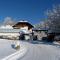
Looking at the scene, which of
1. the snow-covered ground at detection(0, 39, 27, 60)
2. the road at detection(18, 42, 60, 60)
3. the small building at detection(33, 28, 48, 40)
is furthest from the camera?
the small building at detection(33, 28, 48, 40)

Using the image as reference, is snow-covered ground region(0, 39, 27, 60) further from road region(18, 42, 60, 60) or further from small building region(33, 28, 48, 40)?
small building region(33, 28, 48, 40)

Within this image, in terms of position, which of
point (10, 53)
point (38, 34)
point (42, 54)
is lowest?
point (42, 54)

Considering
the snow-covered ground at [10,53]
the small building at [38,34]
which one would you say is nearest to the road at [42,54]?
the snow-covered ground at [10,53]

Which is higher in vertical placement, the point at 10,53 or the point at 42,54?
the point at 10,53

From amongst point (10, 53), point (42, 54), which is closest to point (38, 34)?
point (42, 54)

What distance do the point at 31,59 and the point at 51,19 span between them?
49.5 meters

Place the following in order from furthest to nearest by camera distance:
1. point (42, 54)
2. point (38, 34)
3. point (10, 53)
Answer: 1. point (38, 34)
2. point (42, 54)
3. point (10, 53)

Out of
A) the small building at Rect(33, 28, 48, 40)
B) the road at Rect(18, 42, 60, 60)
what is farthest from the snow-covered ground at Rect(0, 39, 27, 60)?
the small building at Rect(33, 28, 48, 40)

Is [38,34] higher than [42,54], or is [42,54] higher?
[38,34]

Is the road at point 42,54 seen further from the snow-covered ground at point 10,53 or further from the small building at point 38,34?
the small building at point 38,34

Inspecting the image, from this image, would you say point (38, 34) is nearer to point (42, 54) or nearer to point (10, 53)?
point (42, 54)

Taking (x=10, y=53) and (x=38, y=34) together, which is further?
(x=38, y=34)

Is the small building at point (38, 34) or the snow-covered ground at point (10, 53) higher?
the small building at point (38, 34)

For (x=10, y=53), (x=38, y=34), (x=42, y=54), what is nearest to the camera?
(x=10, y=53)
